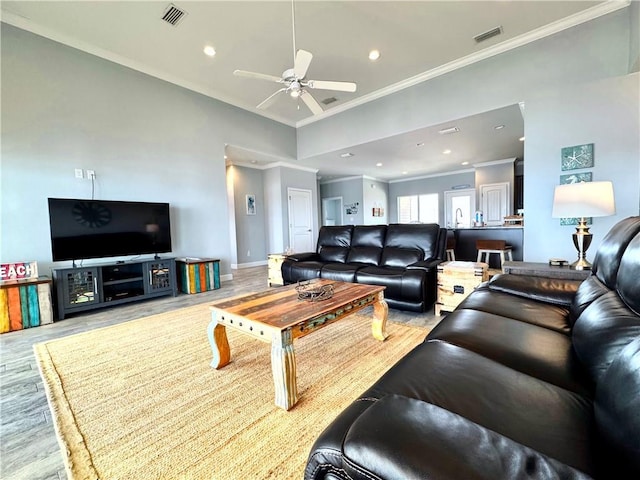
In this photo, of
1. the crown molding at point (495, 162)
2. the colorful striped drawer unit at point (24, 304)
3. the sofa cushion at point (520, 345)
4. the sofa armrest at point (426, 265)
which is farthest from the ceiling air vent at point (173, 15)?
the crown molding at point (495, 162)

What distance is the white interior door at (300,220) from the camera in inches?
283

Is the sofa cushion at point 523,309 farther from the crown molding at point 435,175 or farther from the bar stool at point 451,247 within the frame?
the crown molding at point 435,175

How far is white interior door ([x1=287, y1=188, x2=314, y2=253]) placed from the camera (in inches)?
283

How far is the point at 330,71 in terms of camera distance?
423cm

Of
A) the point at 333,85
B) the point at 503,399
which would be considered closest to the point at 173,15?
the point at 333,85

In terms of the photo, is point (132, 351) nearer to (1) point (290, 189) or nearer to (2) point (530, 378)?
(2) point (530, 378)

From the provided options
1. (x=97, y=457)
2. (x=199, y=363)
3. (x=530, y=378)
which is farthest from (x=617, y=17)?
(x=97, y=457)

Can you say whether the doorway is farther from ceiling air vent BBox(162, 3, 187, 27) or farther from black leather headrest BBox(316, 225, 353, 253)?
ceiling air vent BBox(162, 3, 187, 27)

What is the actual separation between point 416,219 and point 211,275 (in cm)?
779

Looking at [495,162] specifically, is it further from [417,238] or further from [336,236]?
[336,236]

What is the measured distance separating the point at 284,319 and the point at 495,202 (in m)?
8.00

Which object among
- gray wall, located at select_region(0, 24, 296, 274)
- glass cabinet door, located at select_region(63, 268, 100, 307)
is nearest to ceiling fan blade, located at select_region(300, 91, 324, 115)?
gray wall, located at select_region(0, 24, 296, 274)

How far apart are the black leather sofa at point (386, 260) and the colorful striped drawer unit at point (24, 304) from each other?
2703 mm

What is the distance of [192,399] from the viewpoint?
1.61 metres
